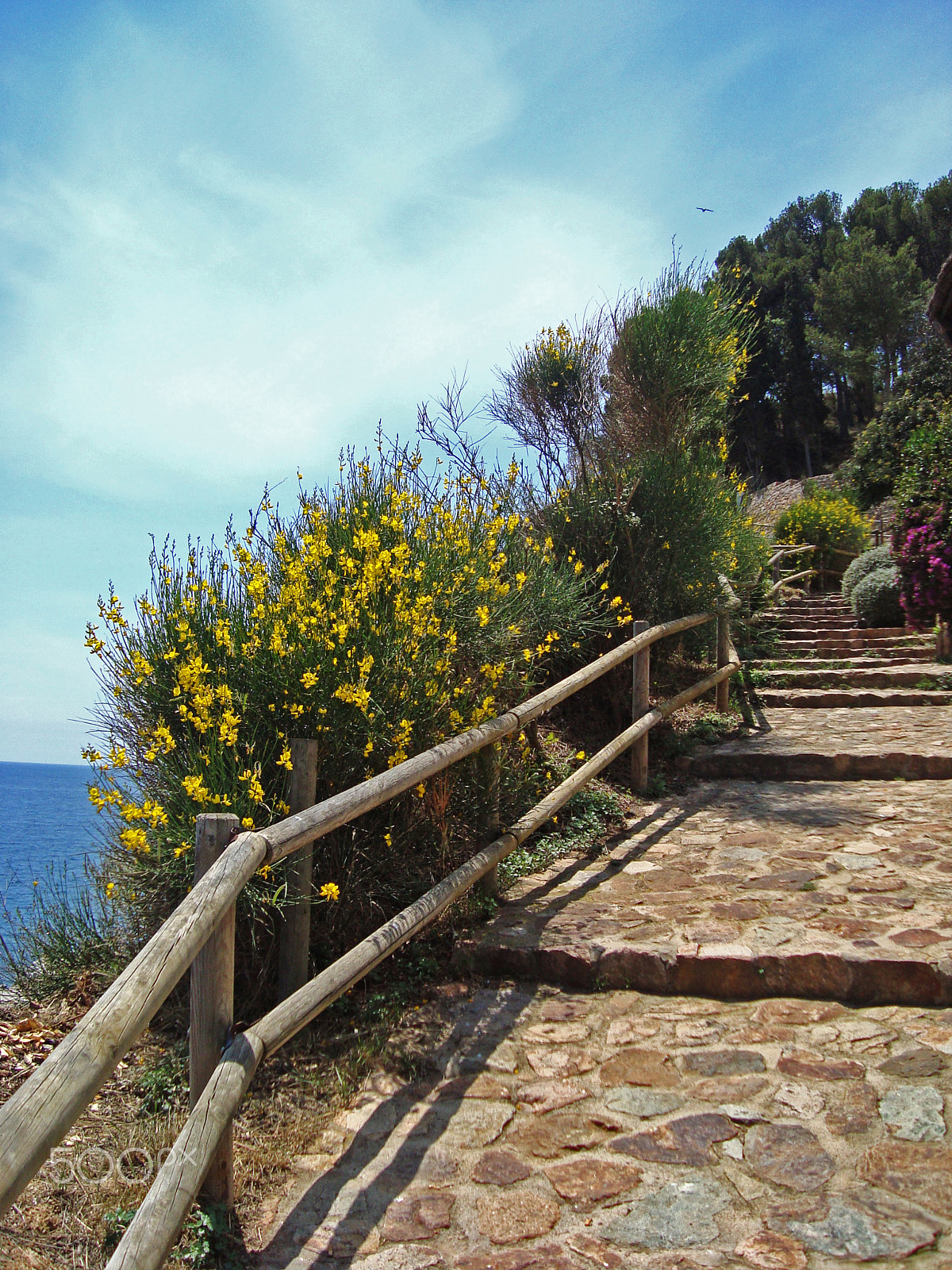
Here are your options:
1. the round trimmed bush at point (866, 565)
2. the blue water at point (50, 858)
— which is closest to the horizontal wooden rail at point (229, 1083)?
the blue water at point (50, 858)

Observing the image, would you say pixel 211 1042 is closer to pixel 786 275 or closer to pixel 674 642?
pixel 674 642

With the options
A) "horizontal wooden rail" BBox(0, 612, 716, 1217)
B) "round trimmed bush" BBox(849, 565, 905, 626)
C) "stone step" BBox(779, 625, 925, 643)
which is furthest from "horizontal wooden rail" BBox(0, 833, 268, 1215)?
"round trimmed bush" BBox(849, 565, 905, 626)

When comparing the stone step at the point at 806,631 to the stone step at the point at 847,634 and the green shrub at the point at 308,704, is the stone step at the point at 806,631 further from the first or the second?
the green shrub at the point at 308,704

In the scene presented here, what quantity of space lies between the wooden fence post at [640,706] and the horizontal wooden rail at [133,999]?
9.65 feet

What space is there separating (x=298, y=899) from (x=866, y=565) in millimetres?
12204

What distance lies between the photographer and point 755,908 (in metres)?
3.84

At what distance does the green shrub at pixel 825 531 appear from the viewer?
18.1 m

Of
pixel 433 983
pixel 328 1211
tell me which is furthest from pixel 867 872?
pixel 328 1211

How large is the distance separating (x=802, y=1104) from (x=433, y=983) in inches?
58.3

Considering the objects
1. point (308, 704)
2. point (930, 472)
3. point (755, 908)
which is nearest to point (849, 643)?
point (930, 472)

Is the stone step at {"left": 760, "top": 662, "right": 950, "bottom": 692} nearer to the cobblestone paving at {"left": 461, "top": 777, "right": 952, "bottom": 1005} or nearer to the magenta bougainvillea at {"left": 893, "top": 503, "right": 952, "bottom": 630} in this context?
the magenta bougainvillea at {"left": 893, "top": 503, "right": 952, "bottom": 630}

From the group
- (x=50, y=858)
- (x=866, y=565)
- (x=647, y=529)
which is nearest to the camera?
(x=50, y=858)

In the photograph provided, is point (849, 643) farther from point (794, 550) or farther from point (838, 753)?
point (794, 550)

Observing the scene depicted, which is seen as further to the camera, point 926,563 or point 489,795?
point 926,563
